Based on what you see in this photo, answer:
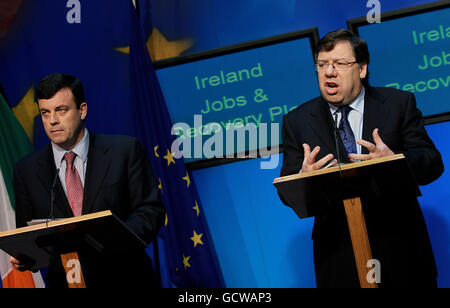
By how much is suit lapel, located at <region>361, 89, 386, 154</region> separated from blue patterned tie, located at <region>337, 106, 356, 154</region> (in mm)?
57

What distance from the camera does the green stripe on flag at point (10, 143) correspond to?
4.55 meters

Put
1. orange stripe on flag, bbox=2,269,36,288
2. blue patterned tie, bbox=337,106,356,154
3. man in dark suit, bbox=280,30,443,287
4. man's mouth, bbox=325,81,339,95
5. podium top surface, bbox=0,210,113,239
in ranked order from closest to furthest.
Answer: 1. podium top surface, bbox=0,210,113,239
2. man in dark suit, bbox=280,30,443,287
3. blue patterned tie, bbox=337,106,356,154
4. man's mouth, bbox=325,81,339,95
5. orange stripe on flag, bbox=2,269,36,288

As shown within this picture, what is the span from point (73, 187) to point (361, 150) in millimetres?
1542

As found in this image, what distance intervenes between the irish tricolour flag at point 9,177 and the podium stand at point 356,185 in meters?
2.36

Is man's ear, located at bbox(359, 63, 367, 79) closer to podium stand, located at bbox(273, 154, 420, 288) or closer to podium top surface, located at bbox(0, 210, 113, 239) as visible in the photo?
podium stand, located at bbox(273, 154, 420, 288)

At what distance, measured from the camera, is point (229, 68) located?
4.86 metres

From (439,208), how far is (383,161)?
221cm

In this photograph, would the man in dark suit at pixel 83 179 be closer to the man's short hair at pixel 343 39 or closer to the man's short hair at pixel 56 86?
the man's short hair at pixel 56 86

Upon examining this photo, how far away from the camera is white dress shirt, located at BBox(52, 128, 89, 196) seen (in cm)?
348

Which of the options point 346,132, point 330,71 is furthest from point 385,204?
point 330,71

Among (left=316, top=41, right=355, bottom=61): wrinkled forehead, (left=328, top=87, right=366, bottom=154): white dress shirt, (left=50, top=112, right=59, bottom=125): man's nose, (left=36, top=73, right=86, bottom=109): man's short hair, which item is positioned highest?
(left=36, top=73, right=86, bottom=109): man's short hair

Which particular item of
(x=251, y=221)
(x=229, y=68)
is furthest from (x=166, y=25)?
(x=251, y=221)

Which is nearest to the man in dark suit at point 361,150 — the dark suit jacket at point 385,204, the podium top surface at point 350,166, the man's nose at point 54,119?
the dark suit jacket at point 385,204

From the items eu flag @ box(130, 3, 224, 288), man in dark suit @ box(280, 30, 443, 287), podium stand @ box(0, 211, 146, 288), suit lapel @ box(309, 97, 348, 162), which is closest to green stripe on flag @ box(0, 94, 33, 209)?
eu flag @ box(130, 3, 224, 288)
